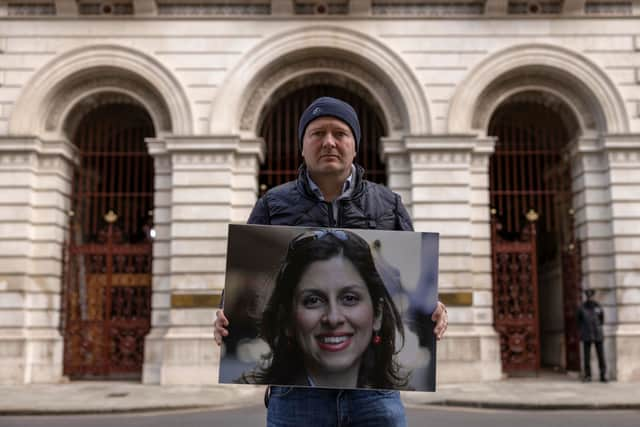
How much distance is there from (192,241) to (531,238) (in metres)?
7.69

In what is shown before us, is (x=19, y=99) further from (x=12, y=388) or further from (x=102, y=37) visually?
(x=12, y=388)

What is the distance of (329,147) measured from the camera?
10.5ft

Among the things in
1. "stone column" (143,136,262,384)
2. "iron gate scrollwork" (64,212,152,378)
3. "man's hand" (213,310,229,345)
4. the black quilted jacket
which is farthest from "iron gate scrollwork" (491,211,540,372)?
"man's hand" (213,310,229,345)

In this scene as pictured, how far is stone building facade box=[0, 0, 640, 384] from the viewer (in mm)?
15914

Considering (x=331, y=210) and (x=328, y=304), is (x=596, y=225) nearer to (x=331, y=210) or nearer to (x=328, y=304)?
(x=331, y=210)

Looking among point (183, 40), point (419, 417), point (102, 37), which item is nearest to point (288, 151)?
point (183, 40)

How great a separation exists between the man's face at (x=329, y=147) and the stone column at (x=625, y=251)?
14065 millimetres

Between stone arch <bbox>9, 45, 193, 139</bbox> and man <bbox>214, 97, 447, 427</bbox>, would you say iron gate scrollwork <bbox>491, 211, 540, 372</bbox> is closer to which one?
stone arch <bbox>9, 45, 193, 139</bbox>

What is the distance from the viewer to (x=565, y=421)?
10234 millimetres

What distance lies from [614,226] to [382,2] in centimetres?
718

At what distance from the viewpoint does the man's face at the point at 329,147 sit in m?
3.21

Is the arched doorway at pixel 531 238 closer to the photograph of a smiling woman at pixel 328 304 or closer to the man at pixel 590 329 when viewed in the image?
the man at pixel 590 329

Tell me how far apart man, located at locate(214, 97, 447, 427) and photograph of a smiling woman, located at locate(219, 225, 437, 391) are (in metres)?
0.11

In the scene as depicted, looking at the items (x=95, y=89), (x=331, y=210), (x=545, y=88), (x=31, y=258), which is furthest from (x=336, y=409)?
(x=95, y=89)
